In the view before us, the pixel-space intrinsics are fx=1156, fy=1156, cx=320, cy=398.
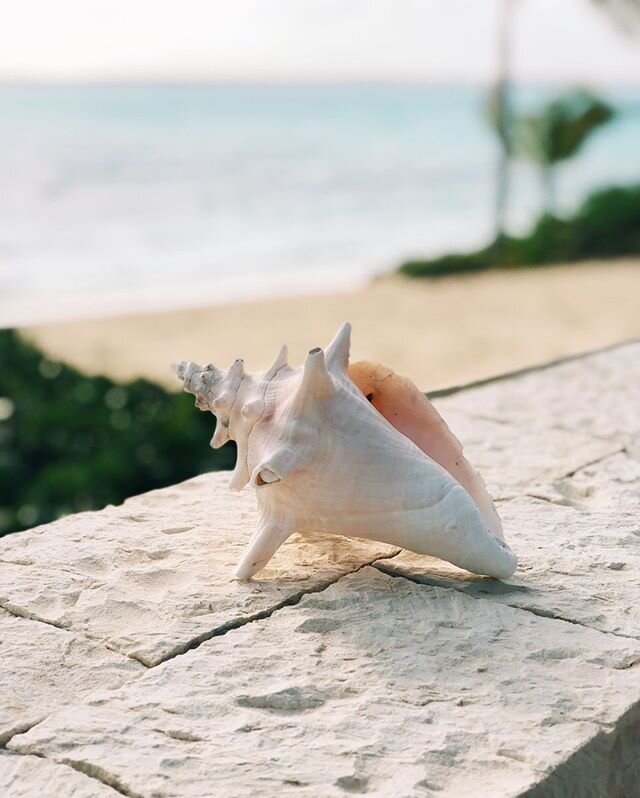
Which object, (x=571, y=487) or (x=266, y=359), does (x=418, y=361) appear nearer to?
(x=266, y=359)

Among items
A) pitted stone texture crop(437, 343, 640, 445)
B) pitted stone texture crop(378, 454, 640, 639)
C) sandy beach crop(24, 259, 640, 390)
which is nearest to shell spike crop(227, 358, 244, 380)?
pitted stone texture crop(378, 454, 640, 639)

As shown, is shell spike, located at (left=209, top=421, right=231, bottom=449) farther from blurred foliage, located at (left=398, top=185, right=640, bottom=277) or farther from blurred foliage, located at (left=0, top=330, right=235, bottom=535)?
blurred foliage, located at (left=398, top=185, right=640, bottom=277)

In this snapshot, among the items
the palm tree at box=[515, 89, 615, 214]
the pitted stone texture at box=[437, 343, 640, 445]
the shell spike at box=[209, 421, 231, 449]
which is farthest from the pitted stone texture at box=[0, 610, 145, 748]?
the palm tree at box=[515, 89, 615, 214]

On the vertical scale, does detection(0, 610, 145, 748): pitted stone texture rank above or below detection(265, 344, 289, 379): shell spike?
below

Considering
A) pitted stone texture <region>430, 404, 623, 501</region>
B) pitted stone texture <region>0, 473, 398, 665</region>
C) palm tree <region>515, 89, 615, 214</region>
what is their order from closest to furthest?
pitted stone texture <region>0, 473, 398, 665</region>, pitted stone texture <region>430, 404, 623, 501</region>, palm tree <region>515, 89, 615, 214</region>

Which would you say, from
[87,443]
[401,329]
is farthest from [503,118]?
[87,443]

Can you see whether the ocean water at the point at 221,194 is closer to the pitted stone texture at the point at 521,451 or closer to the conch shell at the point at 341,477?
the pitted stone texture at the point at 521,451

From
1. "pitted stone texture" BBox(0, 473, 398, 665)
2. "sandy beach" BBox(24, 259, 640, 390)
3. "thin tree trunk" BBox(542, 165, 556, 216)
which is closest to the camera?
"pitted stone texture" BBox(0, 473, 398, 665)

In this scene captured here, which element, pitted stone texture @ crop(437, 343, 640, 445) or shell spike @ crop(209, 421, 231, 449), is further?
pitted stone texture @ crop(437, 343, 640, 445)

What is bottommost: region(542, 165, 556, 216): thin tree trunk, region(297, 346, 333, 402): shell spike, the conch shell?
the conch shell

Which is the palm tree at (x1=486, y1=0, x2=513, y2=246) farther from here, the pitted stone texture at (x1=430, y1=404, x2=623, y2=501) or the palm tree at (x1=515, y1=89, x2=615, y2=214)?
the pitted stone texture at (x1=430, y1=404, x2=623, y2=501)

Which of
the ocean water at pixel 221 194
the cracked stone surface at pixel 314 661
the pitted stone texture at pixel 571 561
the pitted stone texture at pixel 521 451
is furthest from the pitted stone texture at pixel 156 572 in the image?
the ocean water at pixel 221 194
